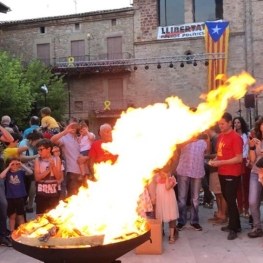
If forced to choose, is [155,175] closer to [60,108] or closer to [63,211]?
[63,211]

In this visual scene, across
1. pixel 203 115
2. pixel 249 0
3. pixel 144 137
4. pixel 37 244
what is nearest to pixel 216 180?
pixel 203 115

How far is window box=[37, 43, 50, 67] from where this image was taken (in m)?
29.4

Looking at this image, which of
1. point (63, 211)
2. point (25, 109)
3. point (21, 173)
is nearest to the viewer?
point (63, 211)

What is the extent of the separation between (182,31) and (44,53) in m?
9.90

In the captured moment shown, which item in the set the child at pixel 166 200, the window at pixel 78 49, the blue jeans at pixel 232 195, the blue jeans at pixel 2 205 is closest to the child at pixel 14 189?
the blue jeans at pixel 2 205

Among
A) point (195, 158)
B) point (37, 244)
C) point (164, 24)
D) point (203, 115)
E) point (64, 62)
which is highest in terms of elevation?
point (164, 24)

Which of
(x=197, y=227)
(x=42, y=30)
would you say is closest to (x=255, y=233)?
(x=197, y=227)

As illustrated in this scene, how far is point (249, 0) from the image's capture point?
2506cm

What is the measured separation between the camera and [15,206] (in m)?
6.50

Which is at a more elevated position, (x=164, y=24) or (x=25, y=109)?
(x=164, y=24)

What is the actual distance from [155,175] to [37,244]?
3.10 metres

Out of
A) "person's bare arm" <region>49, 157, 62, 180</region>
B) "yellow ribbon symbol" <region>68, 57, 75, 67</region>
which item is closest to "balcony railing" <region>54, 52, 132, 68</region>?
"yellow ribbon symbol" <region>68, 57, 75, 67</region>

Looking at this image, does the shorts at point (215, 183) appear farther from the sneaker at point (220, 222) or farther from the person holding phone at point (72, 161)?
the person holding phone at point (72, 161)

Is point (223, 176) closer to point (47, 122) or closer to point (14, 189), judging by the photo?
point (14, 189)
